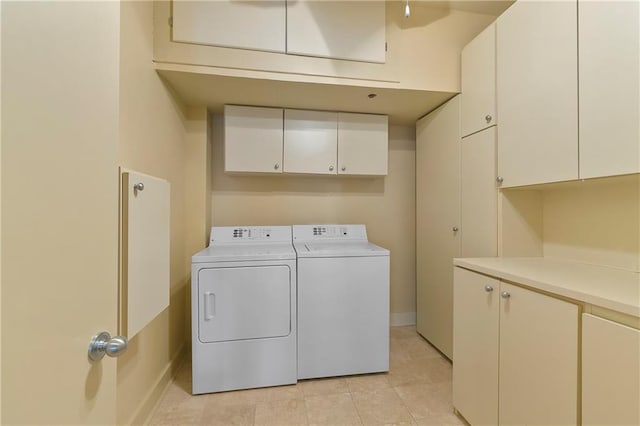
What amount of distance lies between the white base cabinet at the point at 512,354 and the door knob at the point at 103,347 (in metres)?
1.36

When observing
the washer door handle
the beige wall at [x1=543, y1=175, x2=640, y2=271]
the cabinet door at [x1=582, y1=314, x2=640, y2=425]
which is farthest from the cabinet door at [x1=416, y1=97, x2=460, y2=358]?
the washer door handle

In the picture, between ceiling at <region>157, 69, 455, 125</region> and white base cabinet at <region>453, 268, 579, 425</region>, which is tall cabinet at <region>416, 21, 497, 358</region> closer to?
ceiling at <region>157, 69, 455, 125</region>

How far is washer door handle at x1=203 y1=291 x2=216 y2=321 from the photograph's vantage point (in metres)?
1.73

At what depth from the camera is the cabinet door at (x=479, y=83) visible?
1.70 m

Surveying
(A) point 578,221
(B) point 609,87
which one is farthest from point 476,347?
(B) point 609,87

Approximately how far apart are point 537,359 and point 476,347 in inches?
13.4

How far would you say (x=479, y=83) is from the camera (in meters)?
1.81

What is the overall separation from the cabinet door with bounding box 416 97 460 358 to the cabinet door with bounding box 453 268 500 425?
61cm

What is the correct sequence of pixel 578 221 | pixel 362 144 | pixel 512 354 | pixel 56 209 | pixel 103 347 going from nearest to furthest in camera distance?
pixel 56 209 → pixel 103 347 → pixel 512 354 → pixel 578 221 → pixel 362 144

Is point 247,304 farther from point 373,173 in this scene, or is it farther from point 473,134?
point 473,134

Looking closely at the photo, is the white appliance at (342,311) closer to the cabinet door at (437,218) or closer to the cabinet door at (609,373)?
the cabinet door at (437,218)

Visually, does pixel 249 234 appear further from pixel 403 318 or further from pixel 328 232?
pixel 403 318

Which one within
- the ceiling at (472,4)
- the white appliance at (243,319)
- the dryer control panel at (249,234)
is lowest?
the white appliance at (243,319)

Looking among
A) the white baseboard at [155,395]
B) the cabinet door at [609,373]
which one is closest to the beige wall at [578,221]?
the cabinet door at [609,373]
